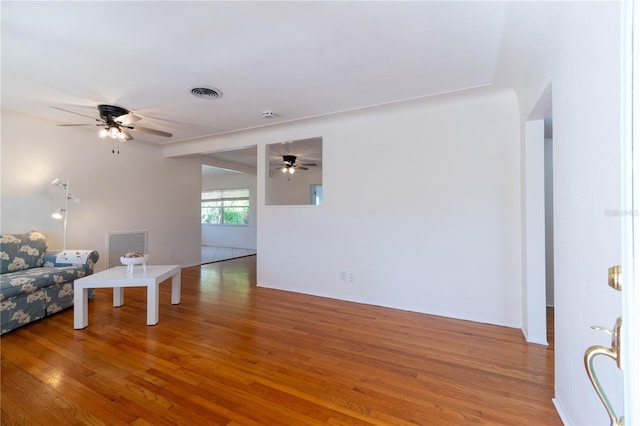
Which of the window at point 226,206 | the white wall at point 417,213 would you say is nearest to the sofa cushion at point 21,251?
the white wall at point 417,213

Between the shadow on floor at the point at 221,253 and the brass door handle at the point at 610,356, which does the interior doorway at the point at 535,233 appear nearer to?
the brass door handle at the point at 610,356

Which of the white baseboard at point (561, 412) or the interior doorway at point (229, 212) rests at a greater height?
the interior doorway at point (229, 212)

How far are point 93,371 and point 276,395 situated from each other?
4.59 ft

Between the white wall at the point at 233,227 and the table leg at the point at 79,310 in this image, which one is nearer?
the table leg at the point at 79,310

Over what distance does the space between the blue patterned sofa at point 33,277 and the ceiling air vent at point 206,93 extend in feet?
8.24

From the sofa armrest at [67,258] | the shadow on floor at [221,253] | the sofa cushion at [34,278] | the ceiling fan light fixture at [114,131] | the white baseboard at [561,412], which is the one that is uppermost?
the ceiling fan light fixture at [114,131]

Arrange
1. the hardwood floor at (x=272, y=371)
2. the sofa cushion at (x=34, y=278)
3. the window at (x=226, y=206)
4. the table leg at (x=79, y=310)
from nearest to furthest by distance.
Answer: the hardwood floor at (x=272, y=371) < the sofa cushion at (x=34, y=278) < the table leg at (x=79, y=310) < the window at (x=226, y=206)

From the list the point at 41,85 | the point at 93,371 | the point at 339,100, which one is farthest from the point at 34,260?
the point at 339,100

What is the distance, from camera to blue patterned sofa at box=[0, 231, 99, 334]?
265cm

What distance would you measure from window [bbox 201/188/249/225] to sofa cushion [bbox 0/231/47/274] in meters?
5.64

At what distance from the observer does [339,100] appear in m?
3.11

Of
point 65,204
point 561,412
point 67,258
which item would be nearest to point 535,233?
point 561,412

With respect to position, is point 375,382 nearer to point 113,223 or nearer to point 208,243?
point 113,223

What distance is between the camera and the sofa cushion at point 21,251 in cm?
308
